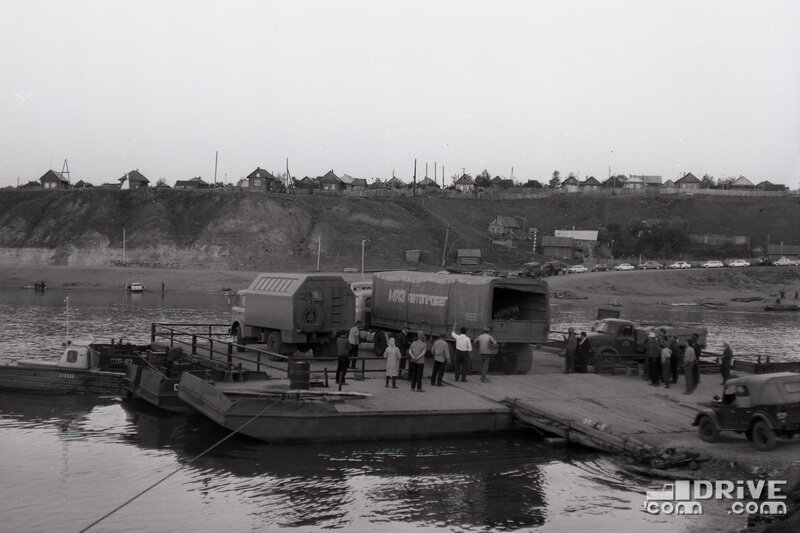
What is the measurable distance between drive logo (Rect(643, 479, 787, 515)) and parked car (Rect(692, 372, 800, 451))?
1.74m

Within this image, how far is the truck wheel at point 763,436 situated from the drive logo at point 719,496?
1543 millimetres

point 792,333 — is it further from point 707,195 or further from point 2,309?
point 707,195

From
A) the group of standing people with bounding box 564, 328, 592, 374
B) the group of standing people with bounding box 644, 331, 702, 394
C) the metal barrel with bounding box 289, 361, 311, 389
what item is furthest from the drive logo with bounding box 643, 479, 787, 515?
the group of standing people with bounding box 564, 328, 592, 374

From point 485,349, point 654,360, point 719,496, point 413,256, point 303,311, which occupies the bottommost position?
point 719,496

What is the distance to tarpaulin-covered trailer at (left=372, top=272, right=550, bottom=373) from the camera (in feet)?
81.7

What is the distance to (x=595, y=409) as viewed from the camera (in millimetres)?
20781

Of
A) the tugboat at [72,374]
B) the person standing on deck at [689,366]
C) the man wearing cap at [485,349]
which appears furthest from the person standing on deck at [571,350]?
the tugboat at [72,374]

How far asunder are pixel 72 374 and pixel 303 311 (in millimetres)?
8456

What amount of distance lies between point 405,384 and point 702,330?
15.2 meters

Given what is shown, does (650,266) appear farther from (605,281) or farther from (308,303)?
(308,303)

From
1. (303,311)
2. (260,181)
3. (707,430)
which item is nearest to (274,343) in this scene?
(303,311)

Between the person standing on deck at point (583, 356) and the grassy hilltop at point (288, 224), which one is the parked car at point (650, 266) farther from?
the person standing on deck at point (583, 356)

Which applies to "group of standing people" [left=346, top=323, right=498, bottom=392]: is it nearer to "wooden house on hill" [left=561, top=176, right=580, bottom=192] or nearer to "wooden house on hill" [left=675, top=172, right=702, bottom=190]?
"wooden house on hill" [left=561, top=176, right=580, bottom=192]

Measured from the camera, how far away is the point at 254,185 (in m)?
131
